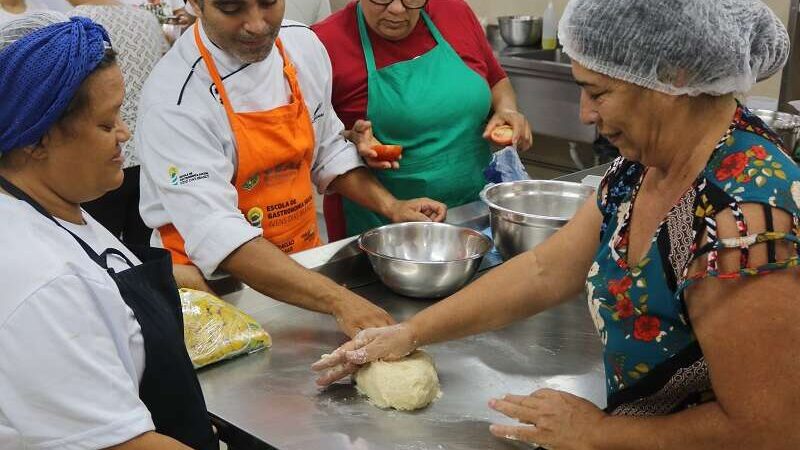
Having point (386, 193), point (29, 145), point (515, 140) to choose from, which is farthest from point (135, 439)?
point (515, 140)

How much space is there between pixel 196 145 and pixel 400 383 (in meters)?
0.80

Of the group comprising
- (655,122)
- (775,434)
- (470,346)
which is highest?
(655,122)

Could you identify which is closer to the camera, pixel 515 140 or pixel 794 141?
pixel 515 140

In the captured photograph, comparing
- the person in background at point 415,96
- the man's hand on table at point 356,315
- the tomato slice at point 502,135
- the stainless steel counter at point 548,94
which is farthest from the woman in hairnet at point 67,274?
the stainless steel counter at point 548,94

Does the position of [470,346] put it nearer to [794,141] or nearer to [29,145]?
[29,145]

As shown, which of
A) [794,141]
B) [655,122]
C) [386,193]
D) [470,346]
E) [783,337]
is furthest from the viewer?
[794,141]

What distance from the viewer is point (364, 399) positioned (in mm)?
1608

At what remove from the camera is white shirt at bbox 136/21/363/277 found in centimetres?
192

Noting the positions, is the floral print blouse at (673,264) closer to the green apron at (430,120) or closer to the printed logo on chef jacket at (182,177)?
the printed logo on chef jacket at (182,177)

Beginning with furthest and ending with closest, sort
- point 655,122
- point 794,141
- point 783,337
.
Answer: point 794,141, point 655,122, point 783,337

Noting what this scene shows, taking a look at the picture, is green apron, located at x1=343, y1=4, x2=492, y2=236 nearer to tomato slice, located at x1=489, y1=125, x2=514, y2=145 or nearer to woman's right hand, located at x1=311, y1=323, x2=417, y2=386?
tomato slice, located at x1=489, y1=125, x2=514, y2=145

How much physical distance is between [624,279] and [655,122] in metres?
0.26

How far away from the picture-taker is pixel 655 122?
1.24m

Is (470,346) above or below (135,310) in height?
below
